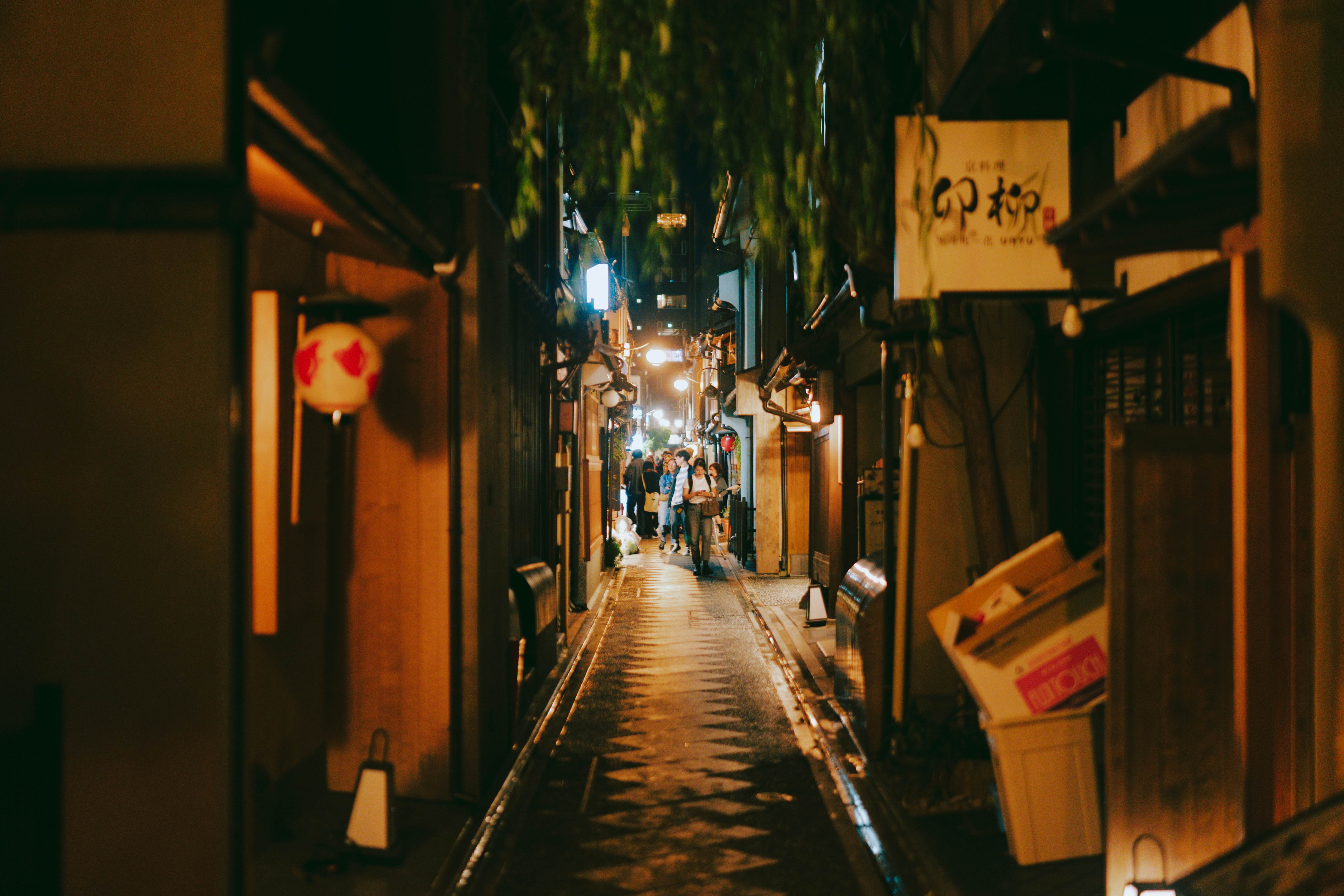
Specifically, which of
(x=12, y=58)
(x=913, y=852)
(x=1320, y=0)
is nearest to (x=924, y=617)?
(x=913, y=852)

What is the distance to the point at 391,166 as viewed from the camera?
741 centimetres

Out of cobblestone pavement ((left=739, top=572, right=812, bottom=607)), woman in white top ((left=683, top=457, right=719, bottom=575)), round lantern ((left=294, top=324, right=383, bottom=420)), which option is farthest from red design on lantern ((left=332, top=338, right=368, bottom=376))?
woman in white top ((left=683, top=457, right=719, bottom=575))

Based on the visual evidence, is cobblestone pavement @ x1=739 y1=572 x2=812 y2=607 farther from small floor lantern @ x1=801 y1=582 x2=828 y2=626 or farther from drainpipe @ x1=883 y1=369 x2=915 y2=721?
drainpipe @ x1=883 y1=369 x2=915 y2=721

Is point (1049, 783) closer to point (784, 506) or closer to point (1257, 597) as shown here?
point (1257, 597)

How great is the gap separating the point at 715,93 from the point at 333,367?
120 inches

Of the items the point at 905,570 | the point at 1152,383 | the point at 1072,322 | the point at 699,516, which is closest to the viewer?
the point at 1072,322

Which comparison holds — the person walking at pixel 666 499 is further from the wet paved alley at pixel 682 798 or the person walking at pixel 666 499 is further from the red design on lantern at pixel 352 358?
the red design on lantern at pixel 352 358

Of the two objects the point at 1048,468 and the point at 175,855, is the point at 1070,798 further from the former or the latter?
the point at 175,855

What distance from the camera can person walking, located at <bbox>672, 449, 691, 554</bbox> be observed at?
2236 cm

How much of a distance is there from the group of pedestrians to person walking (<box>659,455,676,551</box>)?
0.04 metres

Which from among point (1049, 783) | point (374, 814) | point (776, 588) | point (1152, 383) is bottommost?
point (776, 588)

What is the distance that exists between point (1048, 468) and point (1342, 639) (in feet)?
16.4

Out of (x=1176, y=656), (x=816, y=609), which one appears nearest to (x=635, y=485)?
(x=816, y=609)

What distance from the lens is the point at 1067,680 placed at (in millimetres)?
5645
